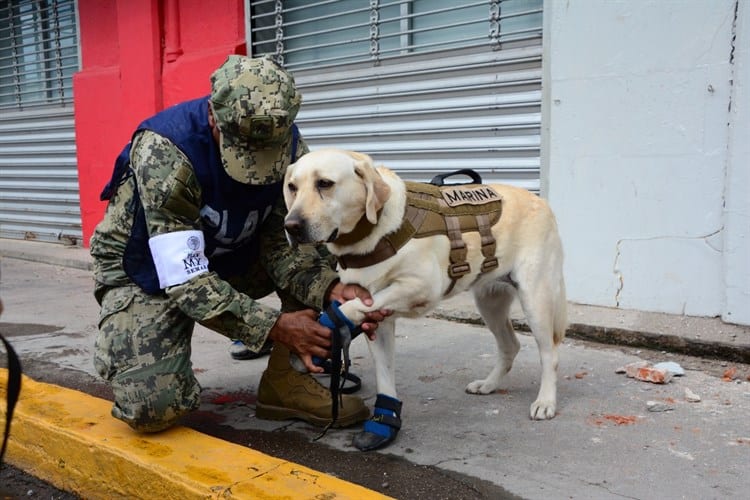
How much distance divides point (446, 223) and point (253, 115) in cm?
84

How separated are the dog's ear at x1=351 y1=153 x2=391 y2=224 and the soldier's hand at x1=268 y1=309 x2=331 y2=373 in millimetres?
426

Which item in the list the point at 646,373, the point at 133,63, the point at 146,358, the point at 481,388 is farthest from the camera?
the point at 133,63

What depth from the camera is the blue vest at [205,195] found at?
264cm

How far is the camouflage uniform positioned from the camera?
8.24 ft

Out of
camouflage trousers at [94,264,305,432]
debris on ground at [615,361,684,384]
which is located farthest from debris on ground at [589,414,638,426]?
camouflage trousers at [94,264,305,432]

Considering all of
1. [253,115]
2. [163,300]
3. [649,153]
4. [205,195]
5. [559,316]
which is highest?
[253,115]

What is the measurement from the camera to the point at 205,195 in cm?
270

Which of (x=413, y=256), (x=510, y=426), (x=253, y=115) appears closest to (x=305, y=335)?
(x=413, y=256)

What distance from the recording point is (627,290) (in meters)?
4.17

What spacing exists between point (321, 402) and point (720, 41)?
9.27ft

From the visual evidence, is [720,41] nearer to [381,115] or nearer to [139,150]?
[381,115]

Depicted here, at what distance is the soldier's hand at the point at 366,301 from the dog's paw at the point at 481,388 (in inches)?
30.8

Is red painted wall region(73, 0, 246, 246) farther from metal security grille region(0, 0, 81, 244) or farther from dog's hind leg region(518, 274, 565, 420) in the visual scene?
dog's hind leg region(518, 274, 565, 420)

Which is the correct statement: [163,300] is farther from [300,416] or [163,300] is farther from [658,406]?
[658,406]
